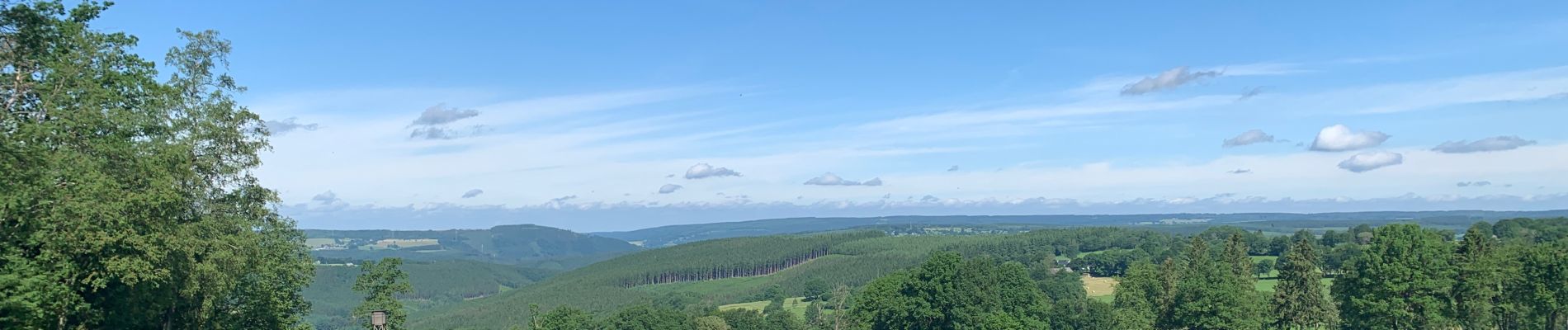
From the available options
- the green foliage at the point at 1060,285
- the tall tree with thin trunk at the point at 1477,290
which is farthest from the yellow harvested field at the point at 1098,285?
the tall tree with thin trunk at the point at 1477,290

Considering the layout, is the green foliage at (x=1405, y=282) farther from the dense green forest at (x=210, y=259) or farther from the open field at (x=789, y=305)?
the open field at (x=789, y=305)

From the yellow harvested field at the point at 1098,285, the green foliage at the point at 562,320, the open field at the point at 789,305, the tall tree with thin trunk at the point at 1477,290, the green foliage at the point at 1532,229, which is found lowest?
the open field at the point at 789,305

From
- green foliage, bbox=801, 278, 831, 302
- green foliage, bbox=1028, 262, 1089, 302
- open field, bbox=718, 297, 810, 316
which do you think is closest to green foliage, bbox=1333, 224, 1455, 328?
green foliage, bbox=1028, 262, 1089, 302

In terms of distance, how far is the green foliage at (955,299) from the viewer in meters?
65.7

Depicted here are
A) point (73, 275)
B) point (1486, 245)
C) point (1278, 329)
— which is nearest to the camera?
point (73, 275)

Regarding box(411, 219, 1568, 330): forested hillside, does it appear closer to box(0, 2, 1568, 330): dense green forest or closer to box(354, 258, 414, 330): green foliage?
box(0, 2, 1568, 330): dense green forest

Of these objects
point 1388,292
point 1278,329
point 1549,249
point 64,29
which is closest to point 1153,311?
point 1278,329

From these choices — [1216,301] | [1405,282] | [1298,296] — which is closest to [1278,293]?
[1298,296]

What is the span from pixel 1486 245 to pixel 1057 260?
462 ft

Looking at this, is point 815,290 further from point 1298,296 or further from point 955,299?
point 1298,296

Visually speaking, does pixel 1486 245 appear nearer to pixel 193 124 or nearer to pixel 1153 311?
pixel 1153 311

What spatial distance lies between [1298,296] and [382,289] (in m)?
61.7

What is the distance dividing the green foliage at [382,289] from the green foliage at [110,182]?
55.2 ft

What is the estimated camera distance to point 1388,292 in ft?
176
